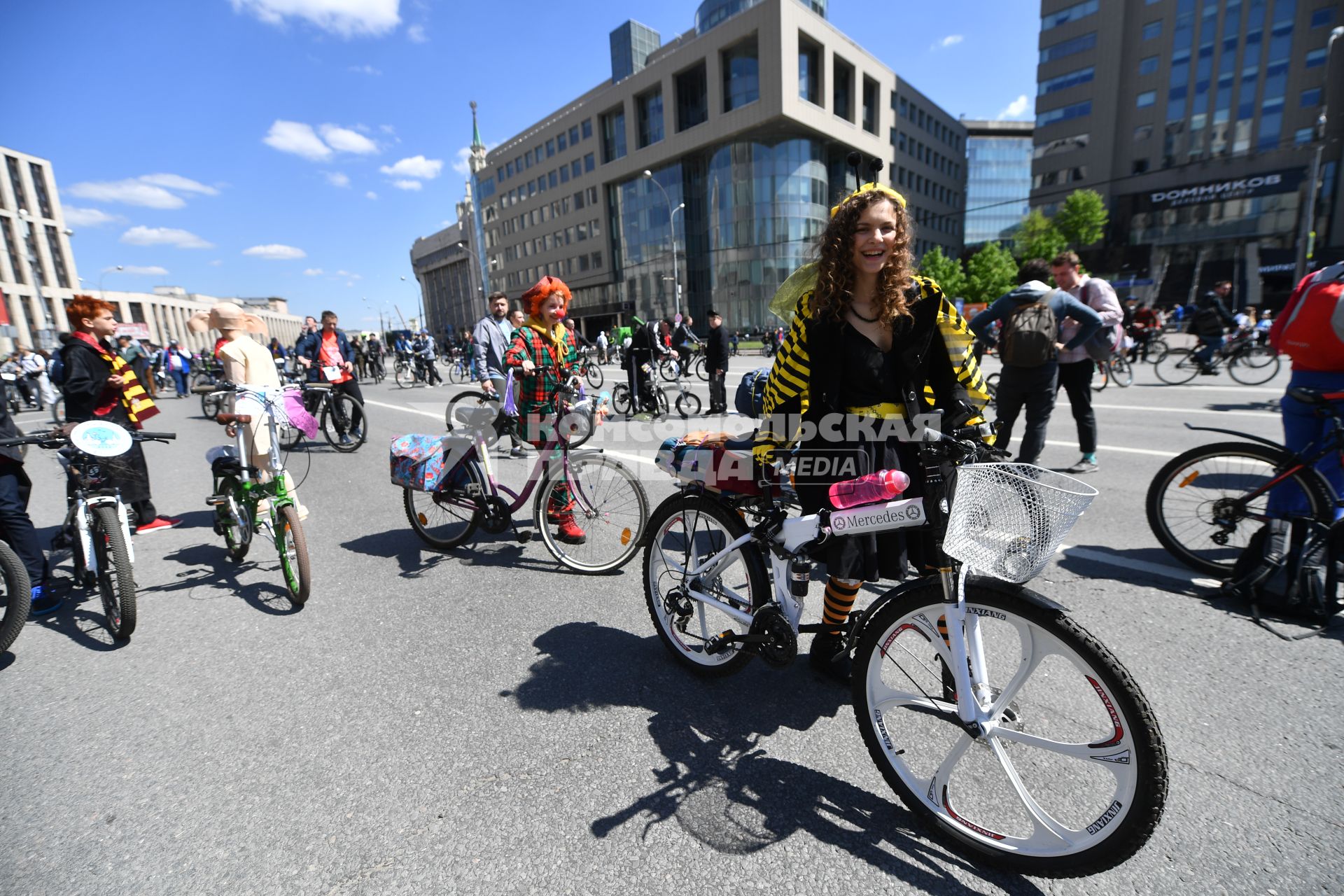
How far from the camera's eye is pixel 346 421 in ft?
30.2

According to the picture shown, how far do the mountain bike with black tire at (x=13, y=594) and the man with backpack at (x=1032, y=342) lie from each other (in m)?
6.27

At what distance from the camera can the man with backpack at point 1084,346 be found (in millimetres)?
5148

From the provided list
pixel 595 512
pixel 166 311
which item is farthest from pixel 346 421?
pixel 166 311

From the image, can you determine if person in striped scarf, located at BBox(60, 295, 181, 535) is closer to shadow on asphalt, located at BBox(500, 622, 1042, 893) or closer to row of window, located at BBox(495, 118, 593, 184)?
shadow on asphalt, located at BBox(500, 622, 1042, 893)

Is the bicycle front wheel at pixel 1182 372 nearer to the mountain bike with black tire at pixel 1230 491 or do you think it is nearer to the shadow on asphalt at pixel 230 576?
the mountain bike with black tire at pixel 1230 491

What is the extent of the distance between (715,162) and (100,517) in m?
55.1

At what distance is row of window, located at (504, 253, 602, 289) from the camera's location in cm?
6419

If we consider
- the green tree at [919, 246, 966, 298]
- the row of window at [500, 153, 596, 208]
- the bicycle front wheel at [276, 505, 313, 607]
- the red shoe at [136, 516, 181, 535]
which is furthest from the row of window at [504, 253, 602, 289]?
the bicycle front wheel at [276, 505, 313, 607]

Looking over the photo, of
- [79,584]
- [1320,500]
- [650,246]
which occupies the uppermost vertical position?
[650,246]

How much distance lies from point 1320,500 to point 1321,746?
4.77 feet

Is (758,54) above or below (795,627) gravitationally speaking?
above

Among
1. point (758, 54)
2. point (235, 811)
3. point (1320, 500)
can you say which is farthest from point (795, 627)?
point (758, 54)

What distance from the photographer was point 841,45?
164ft

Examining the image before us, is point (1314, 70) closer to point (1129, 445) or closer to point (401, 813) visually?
point (1129, 445)
